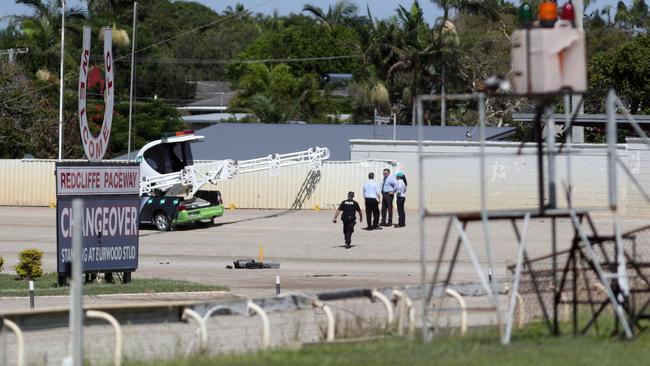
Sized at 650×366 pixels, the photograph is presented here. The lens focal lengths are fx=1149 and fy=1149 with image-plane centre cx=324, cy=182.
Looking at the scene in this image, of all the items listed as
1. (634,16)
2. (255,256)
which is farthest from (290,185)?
(634,16)

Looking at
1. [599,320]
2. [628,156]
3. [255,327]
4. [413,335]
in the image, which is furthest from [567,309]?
[628,156]

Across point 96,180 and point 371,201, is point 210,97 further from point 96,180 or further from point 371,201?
point 96,180

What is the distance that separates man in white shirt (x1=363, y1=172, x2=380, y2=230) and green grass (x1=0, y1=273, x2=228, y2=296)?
12.1 m

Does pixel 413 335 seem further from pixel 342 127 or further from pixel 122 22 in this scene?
pixel 122 22

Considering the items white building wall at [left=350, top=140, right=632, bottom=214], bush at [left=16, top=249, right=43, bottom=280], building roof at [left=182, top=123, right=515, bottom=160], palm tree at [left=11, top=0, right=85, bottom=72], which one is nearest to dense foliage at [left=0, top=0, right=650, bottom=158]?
palm tree at [left=11, top=0, right=85, bottom=72]

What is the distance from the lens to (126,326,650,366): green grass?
10.3m

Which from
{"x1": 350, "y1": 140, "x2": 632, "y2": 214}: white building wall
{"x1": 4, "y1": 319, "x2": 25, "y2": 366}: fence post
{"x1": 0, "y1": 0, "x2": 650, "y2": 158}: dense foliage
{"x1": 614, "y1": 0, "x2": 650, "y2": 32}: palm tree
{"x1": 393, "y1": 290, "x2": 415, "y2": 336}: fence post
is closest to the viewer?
{"x1": 4, "y1": 319, "x2": 25, "y2": 366}: fence post

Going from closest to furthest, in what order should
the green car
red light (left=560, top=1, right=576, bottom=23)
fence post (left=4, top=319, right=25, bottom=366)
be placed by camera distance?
fence post (left=4, top=319, right=25, bottom=366) < red light (left=560, top=1, right=576, bottom=23) < the green car

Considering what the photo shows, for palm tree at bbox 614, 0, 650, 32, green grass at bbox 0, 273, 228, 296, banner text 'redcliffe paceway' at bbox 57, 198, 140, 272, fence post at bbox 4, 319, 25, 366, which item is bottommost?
green grass at bbox 0, 273, 228, 296

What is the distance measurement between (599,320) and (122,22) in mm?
80254

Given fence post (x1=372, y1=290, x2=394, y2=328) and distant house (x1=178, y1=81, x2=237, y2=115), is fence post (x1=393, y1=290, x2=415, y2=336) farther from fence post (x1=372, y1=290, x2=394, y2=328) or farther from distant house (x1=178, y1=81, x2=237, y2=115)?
distant house (x1=178, y1=81, x2=237, y2=115)

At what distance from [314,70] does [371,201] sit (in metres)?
61.4

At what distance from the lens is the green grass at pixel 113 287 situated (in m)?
20.5

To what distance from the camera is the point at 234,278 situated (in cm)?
2442
